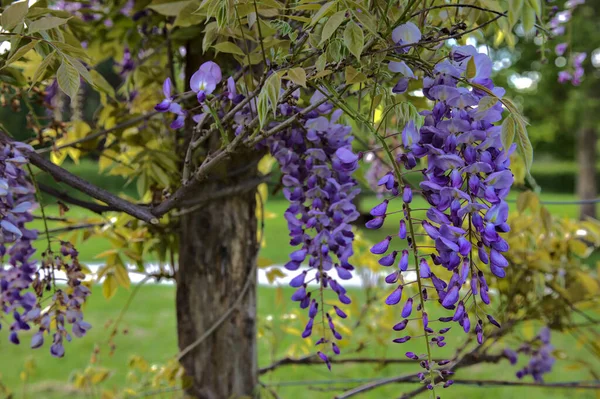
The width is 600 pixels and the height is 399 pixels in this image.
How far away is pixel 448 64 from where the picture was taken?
26.3 inches

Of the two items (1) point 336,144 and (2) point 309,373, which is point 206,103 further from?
(2) point 309,373

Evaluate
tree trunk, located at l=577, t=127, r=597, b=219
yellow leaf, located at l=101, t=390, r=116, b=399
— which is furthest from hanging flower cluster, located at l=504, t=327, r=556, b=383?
tree trunk, located at l=577, t=127, r=597, b=219

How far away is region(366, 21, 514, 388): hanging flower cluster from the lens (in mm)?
642

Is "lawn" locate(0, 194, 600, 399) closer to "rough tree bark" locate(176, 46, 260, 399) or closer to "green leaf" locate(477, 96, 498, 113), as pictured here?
"rough tree bark" locate(176, 46, 260, 399)

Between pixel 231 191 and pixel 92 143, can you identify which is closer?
pixel 231 191

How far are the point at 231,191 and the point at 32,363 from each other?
1.02m

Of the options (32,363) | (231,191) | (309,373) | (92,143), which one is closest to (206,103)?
(231,191)

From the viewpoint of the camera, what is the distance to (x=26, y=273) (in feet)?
3.42

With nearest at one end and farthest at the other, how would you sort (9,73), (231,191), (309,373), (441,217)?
(441,217) → (9,73) → (231,191) → (309,373)

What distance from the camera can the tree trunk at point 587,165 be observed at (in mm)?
10769

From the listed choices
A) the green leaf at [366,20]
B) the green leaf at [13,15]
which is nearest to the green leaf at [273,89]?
the green leaf at [366,20]

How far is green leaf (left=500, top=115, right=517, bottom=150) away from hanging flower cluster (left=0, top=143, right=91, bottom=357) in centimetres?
61

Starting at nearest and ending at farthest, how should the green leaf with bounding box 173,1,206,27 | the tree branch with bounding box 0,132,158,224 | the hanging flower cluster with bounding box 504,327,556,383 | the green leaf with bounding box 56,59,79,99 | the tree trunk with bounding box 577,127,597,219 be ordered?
the green leaf with bounding box 56,59,79,99 < the tree branch with bounding box 0,132,158,224 < the green leaf with bounding box 173,1,206,27 < the hanging flower cluster with bounding box 504,327,556,383 < the tree trunk with bounding box 577,127,597,219

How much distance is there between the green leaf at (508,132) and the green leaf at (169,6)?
1.97 feet
